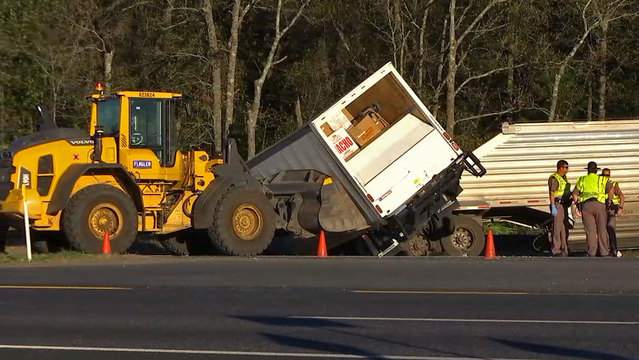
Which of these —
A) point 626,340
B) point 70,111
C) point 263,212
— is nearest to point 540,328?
point 626,340

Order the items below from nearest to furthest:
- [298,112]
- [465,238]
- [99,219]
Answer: [99,219] → [465,238] → [298,112]

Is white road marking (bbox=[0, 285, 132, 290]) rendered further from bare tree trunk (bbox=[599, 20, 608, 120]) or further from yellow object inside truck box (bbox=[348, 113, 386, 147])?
bare tree trunk (bbox=[599, 20, 608, 120])

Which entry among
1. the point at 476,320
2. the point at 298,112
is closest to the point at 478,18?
the point at 298,112

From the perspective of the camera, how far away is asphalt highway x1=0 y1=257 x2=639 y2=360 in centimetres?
898

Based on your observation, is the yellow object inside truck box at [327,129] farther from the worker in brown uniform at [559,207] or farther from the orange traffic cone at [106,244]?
the orange traffic cone at [106,244]

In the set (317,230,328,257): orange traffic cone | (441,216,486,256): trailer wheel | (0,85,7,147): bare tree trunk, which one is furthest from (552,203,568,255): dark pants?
(0,85,7,147): bare tree trunk

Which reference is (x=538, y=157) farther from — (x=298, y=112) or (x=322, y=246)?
(x=298, y=112)

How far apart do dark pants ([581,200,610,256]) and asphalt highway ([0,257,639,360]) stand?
2.38 metres

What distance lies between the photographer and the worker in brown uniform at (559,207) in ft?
63.9

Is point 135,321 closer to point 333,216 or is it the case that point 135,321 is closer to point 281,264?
point 281,264

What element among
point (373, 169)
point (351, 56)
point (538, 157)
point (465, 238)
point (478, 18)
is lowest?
point (465, 238)

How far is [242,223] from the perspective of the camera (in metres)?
19.0

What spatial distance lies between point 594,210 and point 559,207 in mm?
774

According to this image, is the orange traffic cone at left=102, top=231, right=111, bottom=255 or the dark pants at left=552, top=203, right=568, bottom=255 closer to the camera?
the orange traffic cone at left=102, top=231, right=111, bottom=255
